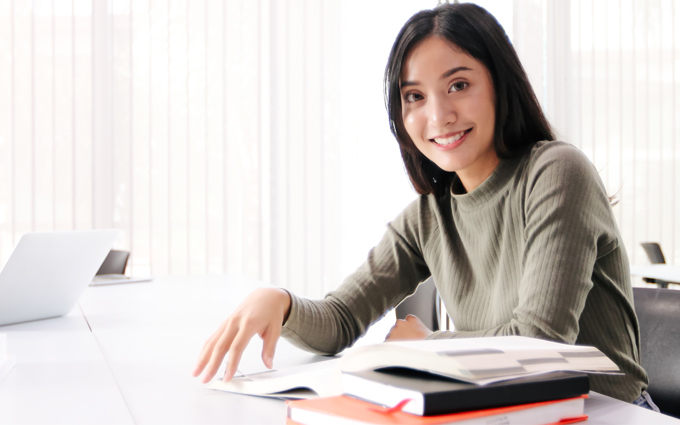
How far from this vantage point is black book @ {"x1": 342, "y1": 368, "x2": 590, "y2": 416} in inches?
21.5

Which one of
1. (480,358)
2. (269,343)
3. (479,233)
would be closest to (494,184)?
(479,233)

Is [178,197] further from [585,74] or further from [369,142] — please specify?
[585,74]

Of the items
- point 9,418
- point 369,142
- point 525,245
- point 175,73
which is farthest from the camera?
point 369,142

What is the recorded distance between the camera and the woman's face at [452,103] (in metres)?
1.23

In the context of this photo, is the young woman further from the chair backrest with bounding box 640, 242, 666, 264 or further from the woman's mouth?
the chair backrest with bounding box 640, 242, 666, 264

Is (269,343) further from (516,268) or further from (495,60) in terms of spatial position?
(495,60)

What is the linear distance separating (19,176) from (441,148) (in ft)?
9.41

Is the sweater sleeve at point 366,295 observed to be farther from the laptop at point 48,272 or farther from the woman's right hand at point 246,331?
the laptop at point 48,272

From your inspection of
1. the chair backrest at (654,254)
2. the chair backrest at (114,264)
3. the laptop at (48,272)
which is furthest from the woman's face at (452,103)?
the chair backrest at (654,254)

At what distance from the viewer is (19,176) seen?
3395mm

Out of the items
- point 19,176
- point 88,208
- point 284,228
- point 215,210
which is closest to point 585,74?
point 284,228

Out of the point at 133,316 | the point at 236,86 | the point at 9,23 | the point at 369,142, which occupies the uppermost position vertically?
the point at 9,23

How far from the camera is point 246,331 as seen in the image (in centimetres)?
93

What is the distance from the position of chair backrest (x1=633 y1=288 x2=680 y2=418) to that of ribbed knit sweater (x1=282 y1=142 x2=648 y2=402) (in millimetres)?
66
